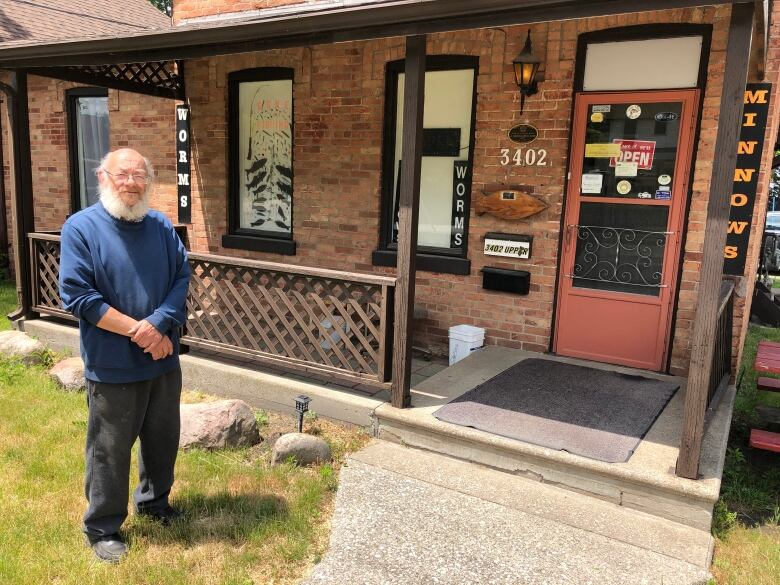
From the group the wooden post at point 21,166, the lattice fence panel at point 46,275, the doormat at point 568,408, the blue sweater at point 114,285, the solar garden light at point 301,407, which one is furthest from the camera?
the lattice fence panel at point 46,275

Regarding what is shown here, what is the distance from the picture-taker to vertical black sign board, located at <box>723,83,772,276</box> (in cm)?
464

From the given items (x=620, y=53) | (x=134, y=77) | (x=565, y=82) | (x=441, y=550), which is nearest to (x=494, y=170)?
(x=565, y=82)

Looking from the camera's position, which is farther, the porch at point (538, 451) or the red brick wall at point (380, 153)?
the red brick wall at point (380, 153)

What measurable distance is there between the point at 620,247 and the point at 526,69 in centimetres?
169

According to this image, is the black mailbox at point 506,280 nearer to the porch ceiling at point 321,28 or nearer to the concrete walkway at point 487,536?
the concrete walkway at point 487,536

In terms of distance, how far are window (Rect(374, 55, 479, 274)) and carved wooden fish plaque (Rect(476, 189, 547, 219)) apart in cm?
26

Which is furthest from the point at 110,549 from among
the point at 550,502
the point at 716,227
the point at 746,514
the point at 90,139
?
the point at 90,139

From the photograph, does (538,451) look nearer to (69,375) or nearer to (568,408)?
(568,408)

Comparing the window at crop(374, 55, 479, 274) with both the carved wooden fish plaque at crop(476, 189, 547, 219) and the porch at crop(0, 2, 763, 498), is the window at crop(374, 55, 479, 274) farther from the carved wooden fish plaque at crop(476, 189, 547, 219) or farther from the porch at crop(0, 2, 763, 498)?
the porch at crop(0, 2, 763, 498)

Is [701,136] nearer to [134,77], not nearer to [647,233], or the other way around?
[647,233]

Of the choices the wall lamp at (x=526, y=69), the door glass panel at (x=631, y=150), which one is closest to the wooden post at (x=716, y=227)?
the door glass panel at (x=631, y=150)

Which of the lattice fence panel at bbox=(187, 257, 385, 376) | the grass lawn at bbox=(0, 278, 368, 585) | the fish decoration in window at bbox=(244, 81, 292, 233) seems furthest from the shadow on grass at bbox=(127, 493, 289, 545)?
the fish decoration in window at bbox=(244, 81, 292, 233)

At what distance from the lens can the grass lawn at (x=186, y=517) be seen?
2883 millimetres

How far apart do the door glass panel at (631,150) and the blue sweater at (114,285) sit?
3.70 meters
